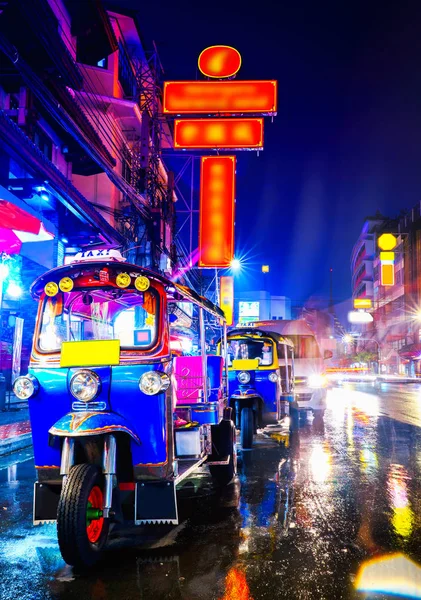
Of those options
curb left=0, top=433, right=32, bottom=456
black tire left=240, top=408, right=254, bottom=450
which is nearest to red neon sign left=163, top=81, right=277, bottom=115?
black tire left=240, top=408, right=254, bottom=450

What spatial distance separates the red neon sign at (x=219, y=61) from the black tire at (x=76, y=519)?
63.4 feet

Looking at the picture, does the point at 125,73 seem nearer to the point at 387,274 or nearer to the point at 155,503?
the point at 155,503

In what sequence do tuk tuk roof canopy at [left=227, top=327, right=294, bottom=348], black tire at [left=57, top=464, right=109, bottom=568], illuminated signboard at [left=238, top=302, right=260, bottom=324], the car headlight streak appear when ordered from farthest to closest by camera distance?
illuminated signboard at [left=238, top=302, right=260, bottom=324]
the car headlight streak
tuk tuk roof canopy at [left=227, top=327, right=294, bottom=348]
black tire at [left=57, top=464, right=109, bottom=568]

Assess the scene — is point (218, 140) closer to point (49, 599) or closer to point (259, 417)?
point (259, 417)

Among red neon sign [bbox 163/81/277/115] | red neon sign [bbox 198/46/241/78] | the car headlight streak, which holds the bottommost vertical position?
the car headlight streak

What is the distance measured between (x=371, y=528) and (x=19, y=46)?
1304cm

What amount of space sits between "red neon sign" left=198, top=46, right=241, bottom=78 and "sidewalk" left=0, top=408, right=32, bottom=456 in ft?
48.9

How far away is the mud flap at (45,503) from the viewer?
501cm

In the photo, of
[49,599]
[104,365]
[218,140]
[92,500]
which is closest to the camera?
[49,599]

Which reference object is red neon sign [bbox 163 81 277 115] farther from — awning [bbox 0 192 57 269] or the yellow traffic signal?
the yellow traffic signal

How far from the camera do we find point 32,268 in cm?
1703

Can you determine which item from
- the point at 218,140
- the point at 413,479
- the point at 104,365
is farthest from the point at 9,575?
the point at 218,140

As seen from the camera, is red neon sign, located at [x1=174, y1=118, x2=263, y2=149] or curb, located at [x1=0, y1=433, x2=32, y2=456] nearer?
curb, located at [x1=0, y1=433, x2=32, y2=456]

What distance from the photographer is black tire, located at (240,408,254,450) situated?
1085 centimetres
